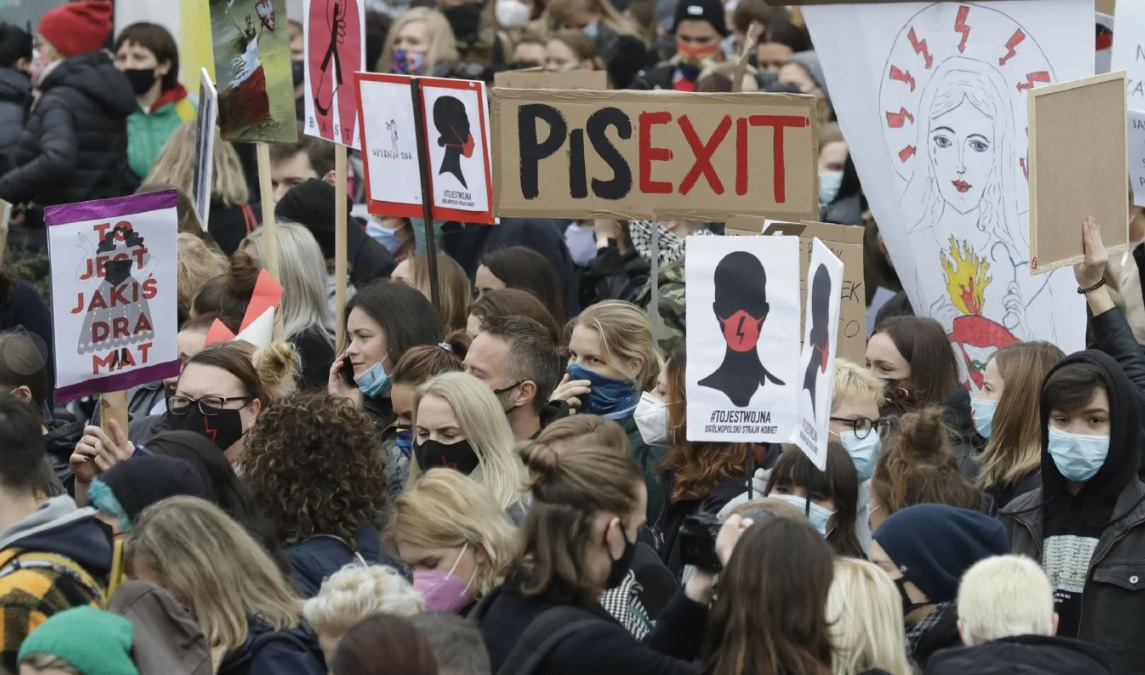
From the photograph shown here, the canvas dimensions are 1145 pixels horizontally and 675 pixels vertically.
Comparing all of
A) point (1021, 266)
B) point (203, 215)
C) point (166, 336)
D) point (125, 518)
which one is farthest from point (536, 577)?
point (203, 215)

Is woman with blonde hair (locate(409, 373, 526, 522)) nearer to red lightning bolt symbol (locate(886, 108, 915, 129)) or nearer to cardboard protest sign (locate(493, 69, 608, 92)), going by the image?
red lightning bolt symbol (locate(886, 108, 915, 129))

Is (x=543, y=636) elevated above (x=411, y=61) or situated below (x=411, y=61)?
below

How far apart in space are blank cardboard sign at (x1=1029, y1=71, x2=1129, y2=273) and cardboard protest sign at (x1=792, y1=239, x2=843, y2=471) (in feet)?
5.17

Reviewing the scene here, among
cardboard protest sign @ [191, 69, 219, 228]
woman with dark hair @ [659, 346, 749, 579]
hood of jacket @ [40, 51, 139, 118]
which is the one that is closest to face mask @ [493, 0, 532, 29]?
hood of jacket @ [40, 51, 139, 118]

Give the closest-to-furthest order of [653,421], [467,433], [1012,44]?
1. [467,433]
2. [653,421]
3. [1012,44]

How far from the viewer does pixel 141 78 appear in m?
10.9

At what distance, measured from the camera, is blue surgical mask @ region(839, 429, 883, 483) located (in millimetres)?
6418

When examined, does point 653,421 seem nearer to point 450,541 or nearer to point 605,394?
point 605,394

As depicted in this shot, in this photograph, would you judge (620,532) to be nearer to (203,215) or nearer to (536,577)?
(536,577)

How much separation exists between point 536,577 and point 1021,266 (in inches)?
151

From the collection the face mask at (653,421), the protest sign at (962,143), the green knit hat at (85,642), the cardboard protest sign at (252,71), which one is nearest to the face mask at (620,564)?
the green knit hat at (85,642)

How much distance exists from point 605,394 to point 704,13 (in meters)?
6.80

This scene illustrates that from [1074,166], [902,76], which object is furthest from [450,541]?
[902,76]

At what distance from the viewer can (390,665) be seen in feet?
12.0
